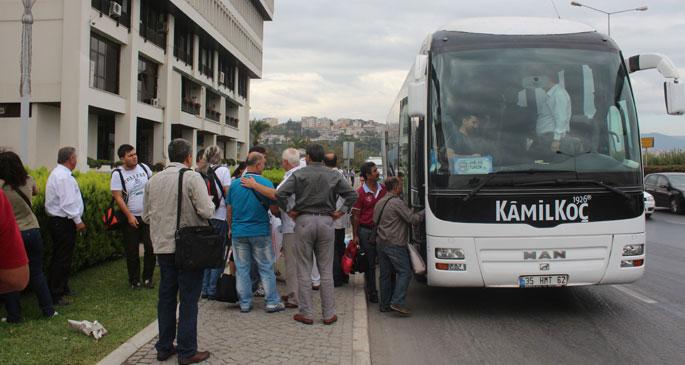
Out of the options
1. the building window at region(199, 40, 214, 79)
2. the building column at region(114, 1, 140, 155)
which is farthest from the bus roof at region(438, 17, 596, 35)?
the building window at region(199, 40, 214, 79)

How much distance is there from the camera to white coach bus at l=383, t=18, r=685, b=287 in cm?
686

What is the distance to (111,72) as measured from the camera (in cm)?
3048

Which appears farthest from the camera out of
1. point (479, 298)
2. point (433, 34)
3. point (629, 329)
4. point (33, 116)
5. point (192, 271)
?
point (33, 116)

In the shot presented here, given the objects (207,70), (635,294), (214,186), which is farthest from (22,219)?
(207,70)

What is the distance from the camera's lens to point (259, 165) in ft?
23.5

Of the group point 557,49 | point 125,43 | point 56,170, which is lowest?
point 56,170

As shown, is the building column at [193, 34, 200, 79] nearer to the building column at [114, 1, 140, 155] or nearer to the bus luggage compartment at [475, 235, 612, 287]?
the building column at [114, 1, 140, 155]

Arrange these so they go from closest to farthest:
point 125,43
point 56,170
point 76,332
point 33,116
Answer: point 76,332 → point 56,170 → point 33,116 → point 125,43

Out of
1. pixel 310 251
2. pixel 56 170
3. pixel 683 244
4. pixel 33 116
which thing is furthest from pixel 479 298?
pixel 33 116

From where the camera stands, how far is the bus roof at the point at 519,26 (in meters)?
7.50

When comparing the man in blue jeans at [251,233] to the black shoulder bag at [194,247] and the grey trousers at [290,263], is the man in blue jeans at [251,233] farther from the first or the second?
the black shoulder bag at [194,247]

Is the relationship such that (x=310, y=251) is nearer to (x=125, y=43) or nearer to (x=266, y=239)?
(x=266, y=239)

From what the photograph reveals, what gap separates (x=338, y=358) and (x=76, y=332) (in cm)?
268

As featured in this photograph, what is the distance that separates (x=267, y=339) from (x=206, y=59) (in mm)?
43871
